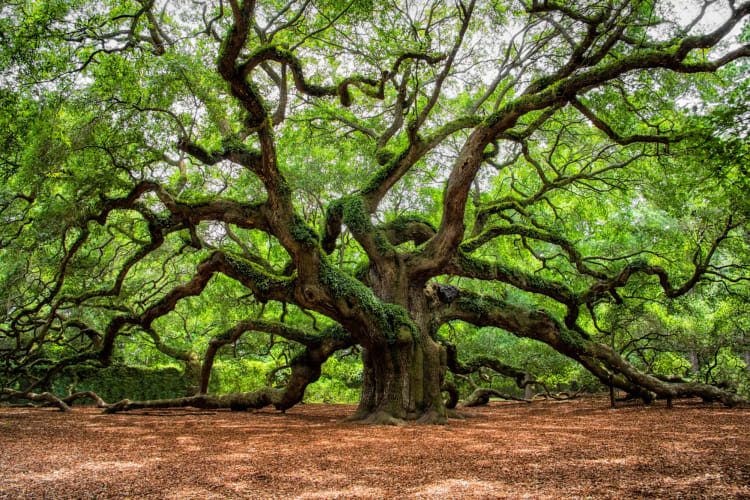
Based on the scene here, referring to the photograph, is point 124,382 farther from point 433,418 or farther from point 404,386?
point 433,418

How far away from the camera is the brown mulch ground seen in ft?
8.90

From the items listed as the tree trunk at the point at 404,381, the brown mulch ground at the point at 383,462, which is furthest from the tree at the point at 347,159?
the brown mulch ground at the point at 383,462

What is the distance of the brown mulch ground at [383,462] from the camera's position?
271 cm

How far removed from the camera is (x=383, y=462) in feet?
12.0

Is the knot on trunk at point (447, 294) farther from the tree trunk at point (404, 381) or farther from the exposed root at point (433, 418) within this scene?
the exposed root at point (433, 418)

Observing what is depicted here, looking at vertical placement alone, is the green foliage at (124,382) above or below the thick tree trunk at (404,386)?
below

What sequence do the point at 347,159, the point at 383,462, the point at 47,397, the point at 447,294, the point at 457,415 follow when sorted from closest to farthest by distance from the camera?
the point at 383,462
the point at 457,415
the point at 447,294
the point at 47,397
the point at 347,159

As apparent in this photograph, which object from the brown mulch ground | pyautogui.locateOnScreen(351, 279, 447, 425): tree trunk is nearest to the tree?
pyautogui.locateOnScreen(351, 279, 447, 425): tree trunk

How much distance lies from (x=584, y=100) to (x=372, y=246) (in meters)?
4.84

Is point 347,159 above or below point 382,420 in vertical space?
above

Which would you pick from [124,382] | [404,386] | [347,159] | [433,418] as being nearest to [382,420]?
[404,386]

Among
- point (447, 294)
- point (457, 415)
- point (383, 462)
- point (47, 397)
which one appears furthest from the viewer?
point (47, 397)

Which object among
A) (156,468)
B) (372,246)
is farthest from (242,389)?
(156,468)

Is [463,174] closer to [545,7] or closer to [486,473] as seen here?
[545,7]
